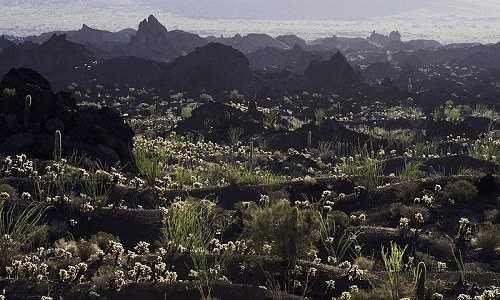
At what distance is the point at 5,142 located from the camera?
24141 millimetres

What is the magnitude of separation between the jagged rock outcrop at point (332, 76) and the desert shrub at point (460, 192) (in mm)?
80003

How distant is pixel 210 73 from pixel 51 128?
73.4m

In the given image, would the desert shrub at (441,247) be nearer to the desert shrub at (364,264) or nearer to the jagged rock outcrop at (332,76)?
the desert shrub at (364,264)

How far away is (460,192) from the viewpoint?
710 inches

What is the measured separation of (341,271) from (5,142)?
1691cm

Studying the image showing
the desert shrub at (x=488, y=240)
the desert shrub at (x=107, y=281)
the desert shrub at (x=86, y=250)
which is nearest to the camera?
the desert shrub at (x=107, y=281)

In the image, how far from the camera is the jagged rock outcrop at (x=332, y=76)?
326 ft

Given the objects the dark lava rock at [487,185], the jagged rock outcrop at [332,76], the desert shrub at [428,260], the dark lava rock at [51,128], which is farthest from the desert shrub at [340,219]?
the jagged rock outcrop at [332,76]

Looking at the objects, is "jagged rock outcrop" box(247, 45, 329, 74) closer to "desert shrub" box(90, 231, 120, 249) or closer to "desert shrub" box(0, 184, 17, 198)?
"desert shrub" box(0, 184, 17, 198)

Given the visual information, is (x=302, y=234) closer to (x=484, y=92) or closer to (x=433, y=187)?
(x=433, y=187)

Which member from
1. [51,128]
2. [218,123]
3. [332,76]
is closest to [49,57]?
Result: [332,76]

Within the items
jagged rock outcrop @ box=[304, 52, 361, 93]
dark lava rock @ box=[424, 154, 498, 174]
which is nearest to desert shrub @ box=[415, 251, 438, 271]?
dark lava rock @ box=[424, 154, 498, 174]

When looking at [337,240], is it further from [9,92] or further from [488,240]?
[9,92]

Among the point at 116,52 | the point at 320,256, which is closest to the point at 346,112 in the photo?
the point at 320,256
